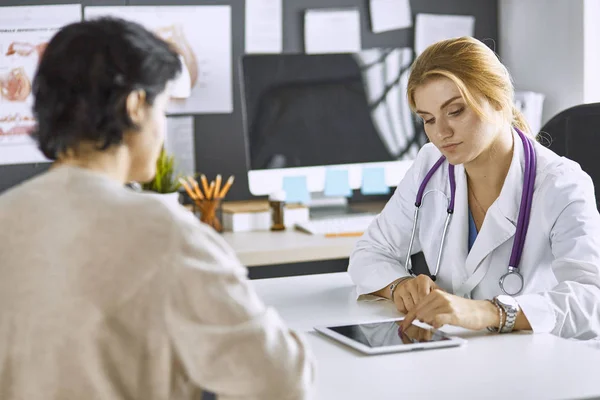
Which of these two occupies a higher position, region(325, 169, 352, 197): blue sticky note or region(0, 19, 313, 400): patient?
region(0, 19, 313, 400): patient

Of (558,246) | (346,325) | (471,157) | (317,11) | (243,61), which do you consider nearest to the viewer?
(346,325)

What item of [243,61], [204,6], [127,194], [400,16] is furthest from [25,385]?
[400,16]

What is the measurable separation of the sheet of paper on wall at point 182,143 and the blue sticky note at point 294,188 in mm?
370

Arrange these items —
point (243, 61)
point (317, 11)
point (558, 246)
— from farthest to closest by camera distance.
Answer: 1. point (317, 11)
2. point (243, 61)
3. point (558, 246)

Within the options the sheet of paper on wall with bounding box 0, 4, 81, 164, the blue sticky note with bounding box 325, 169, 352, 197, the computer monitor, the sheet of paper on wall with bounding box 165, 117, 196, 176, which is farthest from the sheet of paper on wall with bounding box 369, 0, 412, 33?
the sheet of paper on wall with bounding box 0, 4, 81, 164

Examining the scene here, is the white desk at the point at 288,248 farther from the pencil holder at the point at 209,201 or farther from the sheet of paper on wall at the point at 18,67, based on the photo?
the sheet of paper on wall at the point at 18,67

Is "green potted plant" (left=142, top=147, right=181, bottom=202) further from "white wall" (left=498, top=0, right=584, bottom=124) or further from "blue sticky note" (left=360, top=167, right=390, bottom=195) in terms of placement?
"white wall" (left=498, top=0, right=584, bottom=124)

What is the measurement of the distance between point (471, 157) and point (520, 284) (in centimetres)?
29

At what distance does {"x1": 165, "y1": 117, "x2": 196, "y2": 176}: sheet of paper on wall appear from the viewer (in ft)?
10.4

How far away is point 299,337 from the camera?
3.57 feet

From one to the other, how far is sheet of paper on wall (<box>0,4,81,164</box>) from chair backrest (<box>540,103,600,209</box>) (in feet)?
5.45

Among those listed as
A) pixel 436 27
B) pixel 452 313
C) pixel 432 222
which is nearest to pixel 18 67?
pixel 436 27

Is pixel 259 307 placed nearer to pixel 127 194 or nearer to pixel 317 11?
pixel 127 194

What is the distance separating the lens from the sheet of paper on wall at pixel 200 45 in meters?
3.13
